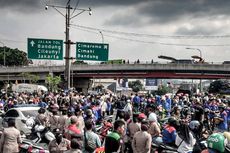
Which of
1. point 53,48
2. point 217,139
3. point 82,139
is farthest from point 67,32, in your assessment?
point 217,139

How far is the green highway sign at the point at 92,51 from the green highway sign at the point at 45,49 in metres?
2.15

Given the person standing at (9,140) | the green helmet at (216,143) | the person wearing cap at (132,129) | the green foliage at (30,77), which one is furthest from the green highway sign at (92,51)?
the green foliage at (30,77)

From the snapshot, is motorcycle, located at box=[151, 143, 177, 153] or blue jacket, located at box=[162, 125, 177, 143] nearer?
motorcycle, located at box=[151, 143, 177, 153]

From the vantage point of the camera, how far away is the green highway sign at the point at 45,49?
39.1 metres

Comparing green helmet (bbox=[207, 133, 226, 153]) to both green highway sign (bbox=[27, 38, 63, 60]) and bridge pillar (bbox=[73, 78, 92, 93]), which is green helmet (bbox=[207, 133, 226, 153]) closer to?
green highway sign (bbox=[27, 38, 63, 60])

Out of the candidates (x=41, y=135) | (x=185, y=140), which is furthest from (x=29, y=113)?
(x=185, y=140)

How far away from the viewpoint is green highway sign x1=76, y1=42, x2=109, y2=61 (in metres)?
40.9

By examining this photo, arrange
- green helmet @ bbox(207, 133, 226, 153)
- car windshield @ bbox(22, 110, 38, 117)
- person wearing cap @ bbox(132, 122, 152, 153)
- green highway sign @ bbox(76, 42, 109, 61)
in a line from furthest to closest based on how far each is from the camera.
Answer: green highway sign @ bbox(76, 42, 109, 61), car windshield @ bbox(22, 110, 38, 117), person wearing cap @ bbox(132, 122, 152, 153), green helmet @ bbox(207, 133, 226, 153)

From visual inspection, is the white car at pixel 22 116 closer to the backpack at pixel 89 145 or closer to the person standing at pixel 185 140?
the backpack at pixel 89 145

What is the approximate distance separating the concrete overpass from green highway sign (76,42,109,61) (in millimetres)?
45054

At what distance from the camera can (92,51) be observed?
4175cm

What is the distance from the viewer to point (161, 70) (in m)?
88.1

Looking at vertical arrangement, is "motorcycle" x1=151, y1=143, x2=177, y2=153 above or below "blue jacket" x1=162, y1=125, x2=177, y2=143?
below

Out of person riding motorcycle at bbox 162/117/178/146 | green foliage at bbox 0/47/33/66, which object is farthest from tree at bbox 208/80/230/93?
green foliage at bbox 0/47/33/66
